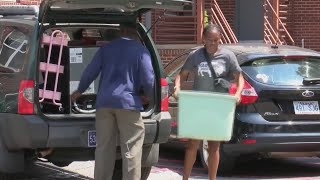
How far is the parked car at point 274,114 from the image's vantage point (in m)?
7.63

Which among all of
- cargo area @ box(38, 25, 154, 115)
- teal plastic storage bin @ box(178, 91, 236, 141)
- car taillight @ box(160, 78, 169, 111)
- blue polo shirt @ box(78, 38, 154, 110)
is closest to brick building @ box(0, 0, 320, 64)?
cargo area @ box(38, 25, 154, 115)

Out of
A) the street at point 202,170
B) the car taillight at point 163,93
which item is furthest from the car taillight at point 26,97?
the street at point 202,170

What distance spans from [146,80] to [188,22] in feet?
34.4

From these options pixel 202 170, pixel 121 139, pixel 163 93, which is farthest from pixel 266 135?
pixel 121 139

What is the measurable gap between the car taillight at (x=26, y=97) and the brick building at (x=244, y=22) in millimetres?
8815

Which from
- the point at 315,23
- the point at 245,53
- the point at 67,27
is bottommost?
the point at 315,23

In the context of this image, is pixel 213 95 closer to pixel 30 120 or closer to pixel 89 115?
pixel 89 115

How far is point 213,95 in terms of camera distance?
614 centimetres

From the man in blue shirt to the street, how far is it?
6.47ft

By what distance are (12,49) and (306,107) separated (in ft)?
11.0

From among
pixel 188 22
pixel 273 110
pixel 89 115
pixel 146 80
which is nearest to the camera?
pixel 146 80

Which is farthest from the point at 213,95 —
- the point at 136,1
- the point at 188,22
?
A: the point at 188,22

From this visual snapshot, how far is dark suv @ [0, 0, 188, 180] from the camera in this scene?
6.18m

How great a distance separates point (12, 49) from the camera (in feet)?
22.1
